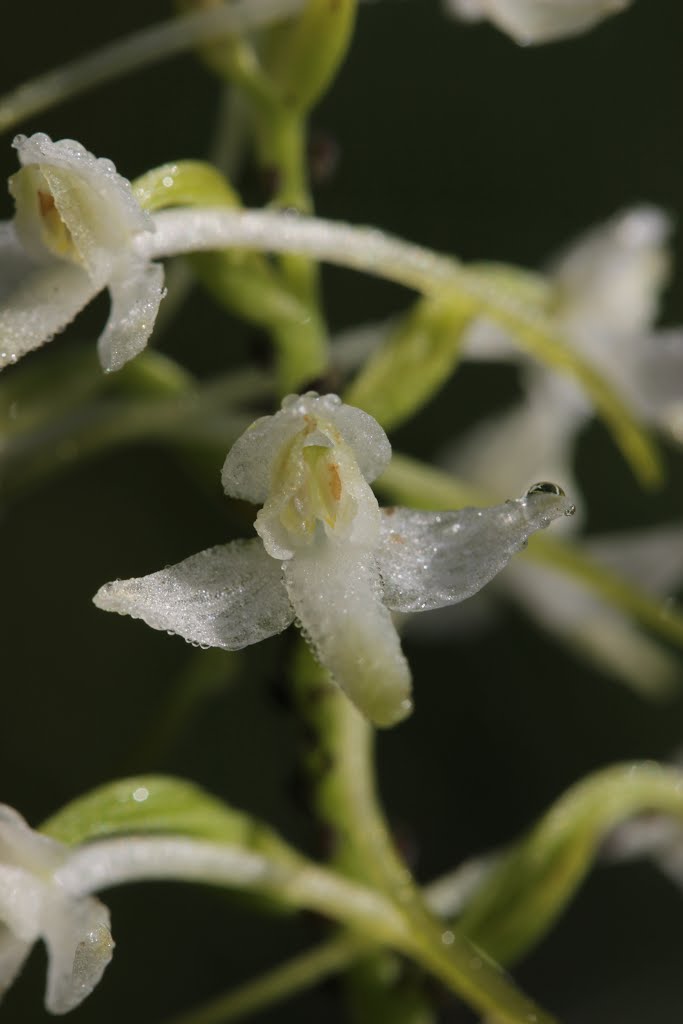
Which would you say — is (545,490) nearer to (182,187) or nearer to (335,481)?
(335,481)

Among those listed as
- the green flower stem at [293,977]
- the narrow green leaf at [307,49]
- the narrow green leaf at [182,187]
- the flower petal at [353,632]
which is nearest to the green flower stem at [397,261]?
the narrow green leaf at [182,187]

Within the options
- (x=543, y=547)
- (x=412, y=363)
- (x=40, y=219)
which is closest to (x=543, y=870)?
(x=543, y=547)

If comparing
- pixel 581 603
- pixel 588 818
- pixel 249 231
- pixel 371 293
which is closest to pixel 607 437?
pixel 371 293

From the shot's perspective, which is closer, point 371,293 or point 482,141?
point 371,293

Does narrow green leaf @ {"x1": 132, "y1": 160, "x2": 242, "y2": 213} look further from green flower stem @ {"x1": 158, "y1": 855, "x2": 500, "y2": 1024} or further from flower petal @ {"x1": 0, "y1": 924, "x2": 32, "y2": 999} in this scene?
green flower stem @ {"x1": 158, "y1": 855, "x2": 500, "y2": 1024}

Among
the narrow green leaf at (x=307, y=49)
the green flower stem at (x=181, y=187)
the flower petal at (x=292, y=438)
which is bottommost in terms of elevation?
the flower petal at (x=292, y=438)

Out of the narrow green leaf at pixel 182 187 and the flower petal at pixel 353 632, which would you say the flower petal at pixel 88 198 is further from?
the flower petal at pixel 353 632

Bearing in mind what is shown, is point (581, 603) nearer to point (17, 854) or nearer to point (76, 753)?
point (17, 854)
